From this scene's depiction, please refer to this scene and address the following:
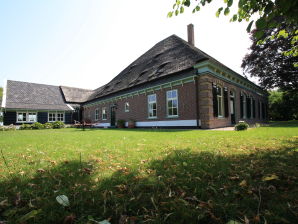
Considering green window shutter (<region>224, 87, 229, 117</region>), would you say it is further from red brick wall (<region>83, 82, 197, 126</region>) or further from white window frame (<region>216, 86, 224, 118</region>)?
red brick wall (<region>83, 82, 197, 126</region>)

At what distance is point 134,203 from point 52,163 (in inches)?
79.5

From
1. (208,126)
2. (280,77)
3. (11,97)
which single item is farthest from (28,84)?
(280,77)

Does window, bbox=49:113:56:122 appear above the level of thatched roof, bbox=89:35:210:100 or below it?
below

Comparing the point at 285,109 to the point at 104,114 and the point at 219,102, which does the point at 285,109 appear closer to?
the point at 219,102

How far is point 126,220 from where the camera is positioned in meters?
1.22

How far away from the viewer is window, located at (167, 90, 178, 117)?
1144 centimetres

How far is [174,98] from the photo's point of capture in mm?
11578

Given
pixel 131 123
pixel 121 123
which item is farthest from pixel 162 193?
pixel 121 123

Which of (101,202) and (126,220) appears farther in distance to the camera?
(101,202)

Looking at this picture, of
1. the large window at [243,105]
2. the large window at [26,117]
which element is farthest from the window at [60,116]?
the large window at [243,105]

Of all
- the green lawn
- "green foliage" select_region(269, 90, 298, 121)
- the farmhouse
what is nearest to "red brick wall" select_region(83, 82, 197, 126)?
the farmhouse

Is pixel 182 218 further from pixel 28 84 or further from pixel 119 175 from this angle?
pixel 28 84

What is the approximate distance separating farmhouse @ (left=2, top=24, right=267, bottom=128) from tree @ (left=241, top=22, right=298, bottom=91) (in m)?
1.63

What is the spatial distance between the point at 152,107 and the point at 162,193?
11.6 meters
